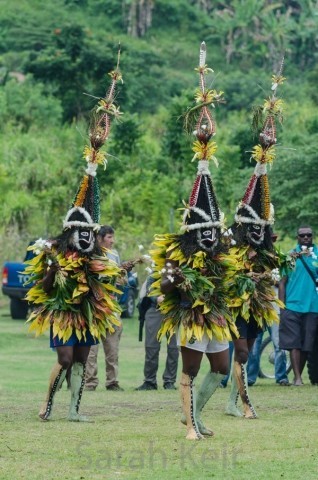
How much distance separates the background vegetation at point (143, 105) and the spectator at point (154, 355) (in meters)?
2.52

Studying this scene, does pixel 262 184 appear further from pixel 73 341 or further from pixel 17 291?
pixel 17 291

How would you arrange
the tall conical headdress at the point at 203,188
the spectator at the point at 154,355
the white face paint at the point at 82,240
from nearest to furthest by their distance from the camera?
1. the tall conical headdress at the point at 203,188
2. the white face paint at the point at 82,240
3. the spectator at the point at 154,355

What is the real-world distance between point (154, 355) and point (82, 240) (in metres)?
4.29

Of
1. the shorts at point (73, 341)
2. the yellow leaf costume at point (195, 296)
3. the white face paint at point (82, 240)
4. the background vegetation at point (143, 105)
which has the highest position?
the background vegetation at point (143, 105)

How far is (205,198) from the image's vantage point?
11633 millimetres

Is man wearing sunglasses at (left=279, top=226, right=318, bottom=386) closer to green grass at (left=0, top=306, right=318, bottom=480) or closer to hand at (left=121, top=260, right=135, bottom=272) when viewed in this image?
green grass at (left=0, top=306, right=318, bottom=480)

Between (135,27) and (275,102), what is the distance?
249ft

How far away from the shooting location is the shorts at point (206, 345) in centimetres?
1152

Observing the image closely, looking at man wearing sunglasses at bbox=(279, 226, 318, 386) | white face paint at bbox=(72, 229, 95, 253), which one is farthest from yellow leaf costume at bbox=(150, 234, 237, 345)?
man wearing sunglasses at bbox=(279, 226, 318, 386)

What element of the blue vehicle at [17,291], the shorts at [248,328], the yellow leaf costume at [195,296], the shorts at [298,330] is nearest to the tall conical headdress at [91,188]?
the yellow leaf costume at [195,296]

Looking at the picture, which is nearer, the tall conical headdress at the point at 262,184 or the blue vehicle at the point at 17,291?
the tall conical headdress at the point at 262,184

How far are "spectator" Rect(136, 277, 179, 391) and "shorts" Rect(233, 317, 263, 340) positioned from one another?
303 centimetres

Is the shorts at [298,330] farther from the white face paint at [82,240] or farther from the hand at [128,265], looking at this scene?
the white face paint at [82,240]

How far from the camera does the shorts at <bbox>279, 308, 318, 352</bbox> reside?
16.6 metres
